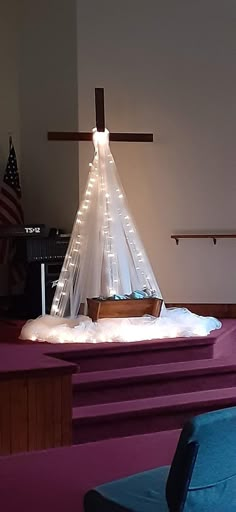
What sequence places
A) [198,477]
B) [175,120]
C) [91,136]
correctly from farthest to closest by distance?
[175,120] → [91,136] → [198,477]

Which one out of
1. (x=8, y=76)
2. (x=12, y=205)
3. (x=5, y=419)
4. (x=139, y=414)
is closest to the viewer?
(x=5, y=419)

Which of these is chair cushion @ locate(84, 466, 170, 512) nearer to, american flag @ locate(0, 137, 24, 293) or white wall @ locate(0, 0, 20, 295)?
american flag @ locate(0, 137, 24, 293)

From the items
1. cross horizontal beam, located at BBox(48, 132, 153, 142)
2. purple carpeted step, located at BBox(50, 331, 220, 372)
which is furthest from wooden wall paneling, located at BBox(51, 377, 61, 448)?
cross horizontal beam, located at BBox(48, 132, 153, 142)

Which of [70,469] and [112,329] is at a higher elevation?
[112,329]

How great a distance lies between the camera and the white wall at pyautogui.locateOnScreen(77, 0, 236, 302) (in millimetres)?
7363

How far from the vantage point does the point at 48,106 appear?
25.4ft

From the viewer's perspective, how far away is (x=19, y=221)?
797cm

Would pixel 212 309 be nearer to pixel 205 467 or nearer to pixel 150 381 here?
pixel 150 381

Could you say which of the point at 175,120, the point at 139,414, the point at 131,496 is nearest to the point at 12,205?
the point at 175,120

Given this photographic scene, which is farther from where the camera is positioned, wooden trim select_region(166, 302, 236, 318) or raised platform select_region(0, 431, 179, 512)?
wooden trim select_region(166, 302, 236, 318)

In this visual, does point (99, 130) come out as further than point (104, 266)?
Yes

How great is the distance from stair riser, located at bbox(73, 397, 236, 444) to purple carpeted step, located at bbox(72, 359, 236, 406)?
12.2 inches

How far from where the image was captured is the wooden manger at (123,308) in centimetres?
623

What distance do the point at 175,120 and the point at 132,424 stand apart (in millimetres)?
3717
